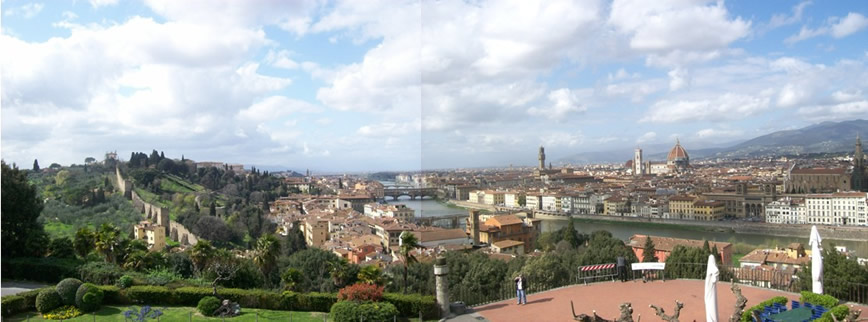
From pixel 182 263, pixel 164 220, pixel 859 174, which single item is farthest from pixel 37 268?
pixel 859 174

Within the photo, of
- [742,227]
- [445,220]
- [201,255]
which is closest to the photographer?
[201,255]

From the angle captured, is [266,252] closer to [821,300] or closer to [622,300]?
[622,300]

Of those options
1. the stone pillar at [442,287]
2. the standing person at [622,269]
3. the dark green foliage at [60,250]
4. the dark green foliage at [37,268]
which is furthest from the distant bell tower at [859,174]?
the dark green foliage at [37,268]

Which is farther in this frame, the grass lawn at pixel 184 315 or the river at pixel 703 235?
the river at pixel 703 235

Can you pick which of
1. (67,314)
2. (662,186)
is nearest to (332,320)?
(67,314)

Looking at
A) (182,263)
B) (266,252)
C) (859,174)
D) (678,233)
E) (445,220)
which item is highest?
(859,174)

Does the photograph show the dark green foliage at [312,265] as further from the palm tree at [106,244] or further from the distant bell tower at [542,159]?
the distant bell tower at [542,159]

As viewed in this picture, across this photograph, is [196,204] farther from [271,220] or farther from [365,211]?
[365,211]
